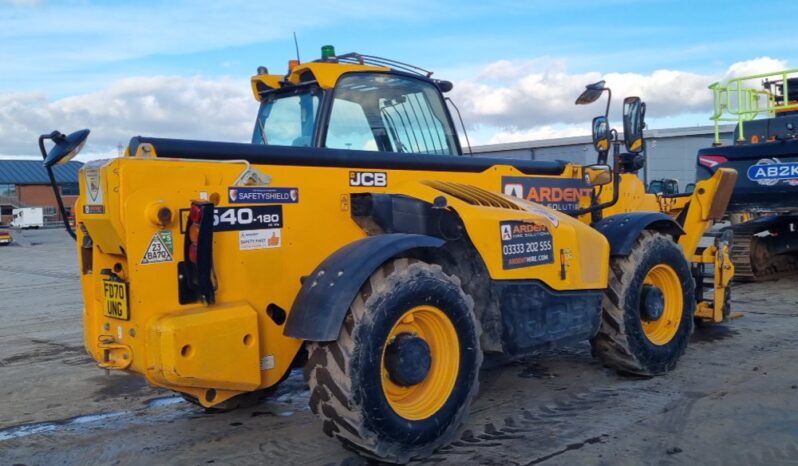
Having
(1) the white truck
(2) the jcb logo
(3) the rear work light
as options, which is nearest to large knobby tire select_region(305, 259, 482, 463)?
(3) the rear work light

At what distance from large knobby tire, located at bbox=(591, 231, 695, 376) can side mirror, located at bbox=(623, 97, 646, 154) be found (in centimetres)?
72

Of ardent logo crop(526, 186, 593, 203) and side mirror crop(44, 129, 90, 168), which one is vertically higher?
side mirror crop(44, 129, 90, 168)

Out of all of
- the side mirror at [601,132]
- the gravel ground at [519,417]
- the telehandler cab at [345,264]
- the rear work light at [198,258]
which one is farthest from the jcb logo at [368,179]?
the side mirror at [601,132]

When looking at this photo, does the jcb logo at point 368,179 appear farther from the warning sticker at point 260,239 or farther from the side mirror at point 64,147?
the side mirror at point 64,147

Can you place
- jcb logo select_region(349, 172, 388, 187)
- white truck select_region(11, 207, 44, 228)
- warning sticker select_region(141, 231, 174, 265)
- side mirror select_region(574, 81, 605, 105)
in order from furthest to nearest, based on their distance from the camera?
1. white truck select_region(11, 207, 44, 228)
2. side mirror select_region(574, 81, 605, 105)
3. jcb logo select_region(349, 172, 388, 187)
4. warning sticker select_region(141, 231, 174, 265)

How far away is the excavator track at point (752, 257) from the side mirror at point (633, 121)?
5931mm

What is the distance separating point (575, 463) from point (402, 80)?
285cm

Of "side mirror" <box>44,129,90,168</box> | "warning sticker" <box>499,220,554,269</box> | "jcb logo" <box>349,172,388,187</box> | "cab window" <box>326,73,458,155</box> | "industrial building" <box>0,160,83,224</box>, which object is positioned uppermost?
"industrial building" <box>0,160,83,224</box>

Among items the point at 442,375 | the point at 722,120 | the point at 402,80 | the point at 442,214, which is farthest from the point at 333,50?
the point at 722,120

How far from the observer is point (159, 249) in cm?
369

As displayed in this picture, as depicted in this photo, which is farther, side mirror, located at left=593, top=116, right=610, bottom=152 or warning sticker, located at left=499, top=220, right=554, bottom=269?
side mirror, located at left=593, top=116, right=610, bottom=152

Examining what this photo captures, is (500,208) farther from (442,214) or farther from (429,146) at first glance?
(429,146)

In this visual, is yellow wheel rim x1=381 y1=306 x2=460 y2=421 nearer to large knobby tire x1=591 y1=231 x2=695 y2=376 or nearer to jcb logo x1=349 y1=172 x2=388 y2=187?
jcb logo x1=349 y1=172 x2=388 y2=187

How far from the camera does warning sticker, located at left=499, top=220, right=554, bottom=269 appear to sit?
183 inches
